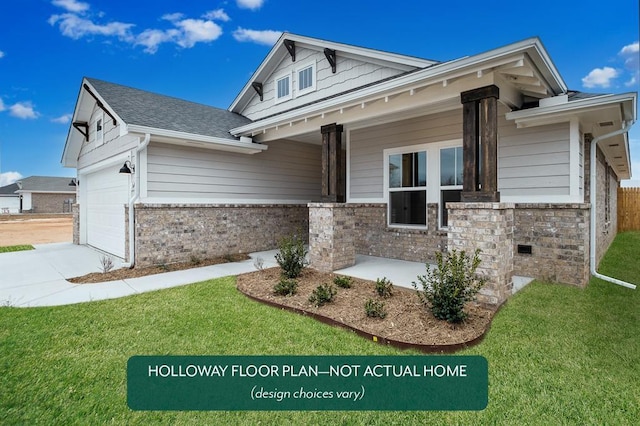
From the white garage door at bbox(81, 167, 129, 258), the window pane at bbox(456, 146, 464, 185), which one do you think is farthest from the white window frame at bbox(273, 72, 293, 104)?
the window pane at bbox(456, 146, 464, 185)

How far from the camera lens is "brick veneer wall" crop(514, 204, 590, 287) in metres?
5.65

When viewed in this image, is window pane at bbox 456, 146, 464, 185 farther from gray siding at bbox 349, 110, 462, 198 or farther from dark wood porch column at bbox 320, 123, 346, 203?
dark wood porch column at bbox 320, 123, 346, 203

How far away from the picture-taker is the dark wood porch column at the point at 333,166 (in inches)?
282

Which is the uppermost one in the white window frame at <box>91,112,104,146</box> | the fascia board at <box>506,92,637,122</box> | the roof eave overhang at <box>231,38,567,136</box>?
the white window frame at <box>91,112,104,146</box>

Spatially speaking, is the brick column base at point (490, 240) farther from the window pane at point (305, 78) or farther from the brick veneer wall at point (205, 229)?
the window pane at point (305, 78)

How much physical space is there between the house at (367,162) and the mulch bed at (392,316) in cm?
102

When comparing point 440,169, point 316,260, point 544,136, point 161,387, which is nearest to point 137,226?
point 316,260

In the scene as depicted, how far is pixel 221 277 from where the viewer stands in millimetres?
6785

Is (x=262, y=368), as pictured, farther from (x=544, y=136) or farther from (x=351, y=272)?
(x=544, y=136)

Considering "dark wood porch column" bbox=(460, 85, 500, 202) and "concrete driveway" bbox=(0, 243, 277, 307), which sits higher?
"dark wood porch column" bbox=(460, 85, 500, 202)

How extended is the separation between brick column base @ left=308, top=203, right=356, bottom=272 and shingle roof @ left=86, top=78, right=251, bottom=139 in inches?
154

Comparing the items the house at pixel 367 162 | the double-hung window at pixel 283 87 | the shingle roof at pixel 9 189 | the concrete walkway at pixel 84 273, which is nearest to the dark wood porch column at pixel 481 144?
the house at pixel 367 162

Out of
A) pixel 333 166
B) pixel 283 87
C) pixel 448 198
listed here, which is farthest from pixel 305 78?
pixel 448 198

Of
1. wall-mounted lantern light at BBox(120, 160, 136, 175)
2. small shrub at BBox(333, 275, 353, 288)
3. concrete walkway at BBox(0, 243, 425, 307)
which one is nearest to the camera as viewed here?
concrete walkway at BBox(0, 243, 425, 307)
